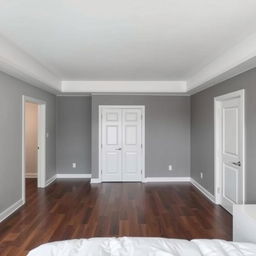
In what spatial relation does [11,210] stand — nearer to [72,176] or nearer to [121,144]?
[72,176]

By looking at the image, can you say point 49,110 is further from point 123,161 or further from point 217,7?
point 217,7

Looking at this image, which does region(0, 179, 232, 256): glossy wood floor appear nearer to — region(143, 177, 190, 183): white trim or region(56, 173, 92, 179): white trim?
region(143, 177, 190, 183): white trim

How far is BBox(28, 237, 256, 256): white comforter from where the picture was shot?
157 cm

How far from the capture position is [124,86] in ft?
19.3

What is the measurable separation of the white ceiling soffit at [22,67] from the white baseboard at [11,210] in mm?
2187

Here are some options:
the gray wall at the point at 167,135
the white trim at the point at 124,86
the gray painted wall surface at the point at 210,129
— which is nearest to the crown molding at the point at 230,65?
the gray painted wall surface at the point at 210,129

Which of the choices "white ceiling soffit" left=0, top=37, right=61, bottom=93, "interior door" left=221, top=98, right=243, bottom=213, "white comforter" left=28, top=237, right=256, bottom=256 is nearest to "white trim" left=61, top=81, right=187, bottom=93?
"white ceiling soffit" left=0, top=37, right=61, bottom=93

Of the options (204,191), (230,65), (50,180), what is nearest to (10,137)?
(50,180)

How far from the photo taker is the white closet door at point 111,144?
6.31 m

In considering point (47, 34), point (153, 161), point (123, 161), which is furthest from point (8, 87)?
point (153, 161)

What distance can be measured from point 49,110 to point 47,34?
3.34m

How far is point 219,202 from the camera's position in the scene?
4.54m

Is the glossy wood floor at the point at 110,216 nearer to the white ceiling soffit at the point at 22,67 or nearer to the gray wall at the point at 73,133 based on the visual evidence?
the gray wall at the point at 73,133

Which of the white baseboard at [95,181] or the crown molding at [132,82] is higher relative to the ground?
the crown molding at [132,82]
